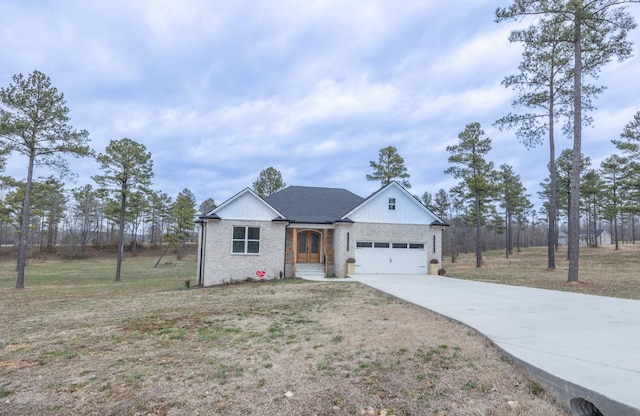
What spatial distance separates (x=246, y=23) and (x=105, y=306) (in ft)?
35.3

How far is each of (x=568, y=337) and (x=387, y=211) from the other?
42.8 feet

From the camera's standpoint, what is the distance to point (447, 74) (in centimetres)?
1542

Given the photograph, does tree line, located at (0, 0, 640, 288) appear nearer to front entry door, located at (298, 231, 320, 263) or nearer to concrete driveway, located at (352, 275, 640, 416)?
concrete driveway, located at (352, 275, 640, 416)

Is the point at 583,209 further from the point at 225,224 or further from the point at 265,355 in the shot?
the point at 265,355

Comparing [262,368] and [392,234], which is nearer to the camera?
[262,368]

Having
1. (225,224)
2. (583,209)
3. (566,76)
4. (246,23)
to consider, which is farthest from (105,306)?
(583,209)

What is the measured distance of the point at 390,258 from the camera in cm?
1775

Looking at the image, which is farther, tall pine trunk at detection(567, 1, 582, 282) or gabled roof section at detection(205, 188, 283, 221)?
gabled roof section at detection(205, 188, 283, 221)

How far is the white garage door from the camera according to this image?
57.5ft

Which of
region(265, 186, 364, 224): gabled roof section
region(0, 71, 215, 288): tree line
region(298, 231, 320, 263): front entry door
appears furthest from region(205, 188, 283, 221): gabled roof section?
region(0, 71, 215, 288): tree line

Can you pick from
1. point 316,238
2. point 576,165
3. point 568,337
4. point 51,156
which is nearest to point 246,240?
point 316,238

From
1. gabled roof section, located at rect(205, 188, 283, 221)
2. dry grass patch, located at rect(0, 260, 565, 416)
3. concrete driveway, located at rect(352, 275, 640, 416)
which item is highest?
gabled roof section, located at rect(205, 188, 283, 221)

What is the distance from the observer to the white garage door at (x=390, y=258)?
17516 millimetres

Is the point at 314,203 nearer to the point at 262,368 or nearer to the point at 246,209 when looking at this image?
the point at 246,209
